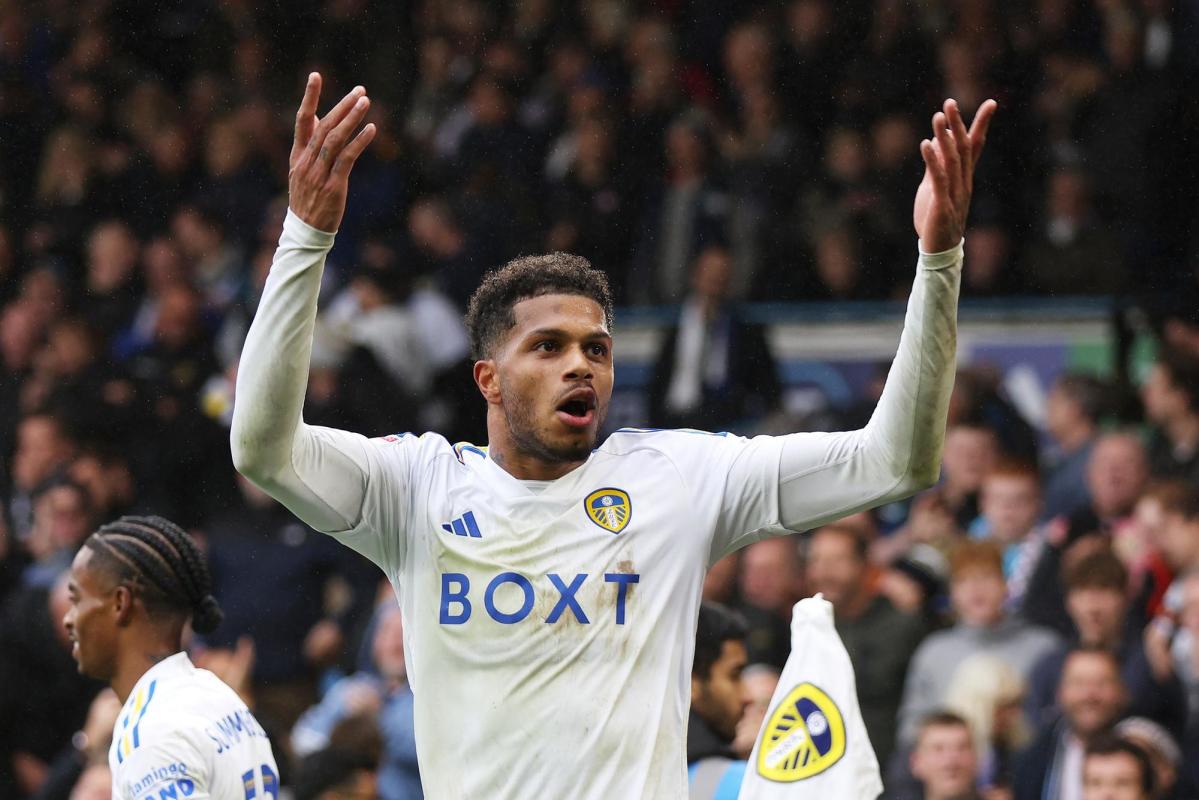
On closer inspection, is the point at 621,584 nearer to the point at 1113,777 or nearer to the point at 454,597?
the point at 454,597

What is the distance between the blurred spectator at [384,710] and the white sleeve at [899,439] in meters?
4.18

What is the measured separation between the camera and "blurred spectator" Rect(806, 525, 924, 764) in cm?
871

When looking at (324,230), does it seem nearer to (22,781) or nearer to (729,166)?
(22,781)

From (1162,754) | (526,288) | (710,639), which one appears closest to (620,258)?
(1162,754)

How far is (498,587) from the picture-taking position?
434 centimetres

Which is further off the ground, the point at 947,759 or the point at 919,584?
the point at 919,584

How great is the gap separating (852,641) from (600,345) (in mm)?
4602

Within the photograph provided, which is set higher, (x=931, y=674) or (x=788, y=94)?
(x=788, y=94)

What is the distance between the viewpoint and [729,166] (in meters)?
12.2

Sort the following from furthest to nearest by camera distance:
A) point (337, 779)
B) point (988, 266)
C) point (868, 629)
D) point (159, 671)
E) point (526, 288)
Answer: point (988, 266) → point (868, 629) → point (337, 779) → point (159, 671) → point (526, 288)

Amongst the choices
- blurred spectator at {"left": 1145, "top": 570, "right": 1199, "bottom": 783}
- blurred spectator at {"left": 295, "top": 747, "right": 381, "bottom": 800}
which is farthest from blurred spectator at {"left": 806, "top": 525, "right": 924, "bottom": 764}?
blurred spectator at {"left": 295, "top": 747, "right": 381, "bottom": 800}

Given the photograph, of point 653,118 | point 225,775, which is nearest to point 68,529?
point 653,118

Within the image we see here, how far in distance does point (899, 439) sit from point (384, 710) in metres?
5.09

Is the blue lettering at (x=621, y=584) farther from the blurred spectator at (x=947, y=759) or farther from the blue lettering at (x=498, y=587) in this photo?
the blurred spectator at (x=947, y=759)
